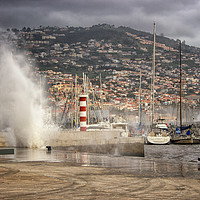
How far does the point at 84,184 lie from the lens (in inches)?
478

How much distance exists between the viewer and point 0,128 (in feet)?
109

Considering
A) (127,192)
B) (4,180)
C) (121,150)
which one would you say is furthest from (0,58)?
(127,192)

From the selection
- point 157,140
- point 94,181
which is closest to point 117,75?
point 157,140

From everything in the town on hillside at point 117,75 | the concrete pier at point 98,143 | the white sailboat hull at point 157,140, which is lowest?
the white sailboat hull at point 157,140

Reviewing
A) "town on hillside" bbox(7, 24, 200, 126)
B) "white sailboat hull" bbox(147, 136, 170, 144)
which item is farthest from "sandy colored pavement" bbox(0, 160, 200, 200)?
"town on hillside" bbox(7, 24, 200, 126)

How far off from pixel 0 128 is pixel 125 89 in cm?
12465

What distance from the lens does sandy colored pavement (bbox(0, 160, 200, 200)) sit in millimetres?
10633

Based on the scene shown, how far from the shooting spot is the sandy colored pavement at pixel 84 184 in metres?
10.6

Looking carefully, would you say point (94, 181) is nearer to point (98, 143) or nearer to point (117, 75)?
point (98, 143)

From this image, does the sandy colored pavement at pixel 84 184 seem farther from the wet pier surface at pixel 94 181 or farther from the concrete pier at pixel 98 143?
the concrete pier at pixel 98 143

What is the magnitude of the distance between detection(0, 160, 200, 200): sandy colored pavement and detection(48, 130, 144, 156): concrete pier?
10.1 metres

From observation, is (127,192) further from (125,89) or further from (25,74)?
(125,89)

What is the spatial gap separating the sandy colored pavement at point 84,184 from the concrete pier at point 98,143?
33.2 ft

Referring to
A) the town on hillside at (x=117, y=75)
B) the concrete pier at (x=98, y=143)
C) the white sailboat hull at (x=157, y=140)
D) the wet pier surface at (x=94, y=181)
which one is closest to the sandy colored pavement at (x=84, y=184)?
the wet pier surface at (x=94, y=181)
